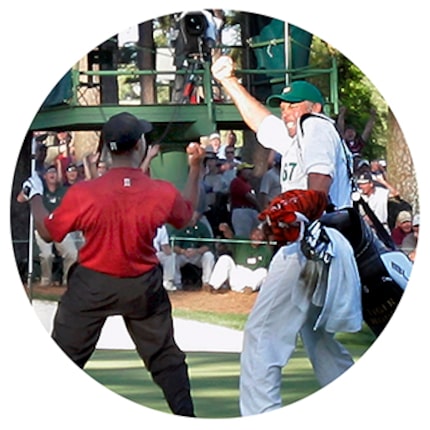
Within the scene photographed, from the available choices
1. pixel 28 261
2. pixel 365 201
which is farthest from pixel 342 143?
pixel 28 261

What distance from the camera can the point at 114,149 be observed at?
1911 cm

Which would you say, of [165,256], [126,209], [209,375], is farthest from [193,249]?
[209,375]

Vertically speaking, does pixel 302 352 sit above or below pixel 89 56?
below

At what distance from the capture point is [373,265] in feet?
63.1

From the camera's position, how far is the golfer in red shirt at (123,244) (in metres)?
19.1

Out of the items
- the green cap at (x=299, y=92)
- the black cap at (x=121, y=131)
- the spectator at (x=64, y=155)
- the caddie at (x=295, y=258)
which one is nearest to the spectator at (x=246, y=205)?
the caddie at (x=295, y=258)

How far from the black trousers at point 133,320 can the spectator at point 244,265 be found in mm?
279

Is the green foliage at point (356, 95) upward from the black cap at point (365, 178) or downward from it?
upward

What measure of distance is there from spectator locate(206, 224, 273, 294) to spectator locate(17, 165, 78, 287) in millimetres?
674

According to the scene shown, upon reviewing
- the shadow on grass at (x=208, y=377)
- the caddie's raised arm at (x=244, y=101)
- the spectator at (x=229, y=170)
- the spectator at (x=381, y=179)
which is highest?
the caddie's raised arm at (x=244, y=101)

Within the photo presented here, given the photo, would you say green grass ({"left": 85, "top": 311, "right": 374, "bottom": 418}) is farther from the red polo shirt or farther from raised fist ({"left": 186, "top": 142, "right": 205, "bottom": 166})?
raised fist ({"left": 186, "top": 142, "right": 205, "bottom": 166})

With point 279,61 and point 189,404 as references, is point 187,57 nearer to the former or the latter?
point 279,61

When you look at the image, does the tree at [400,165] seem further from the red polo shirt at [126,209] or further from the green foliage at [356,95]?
the red polo shirt at [126,209]

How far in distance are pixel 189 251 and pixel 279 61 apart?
977 millimetres
